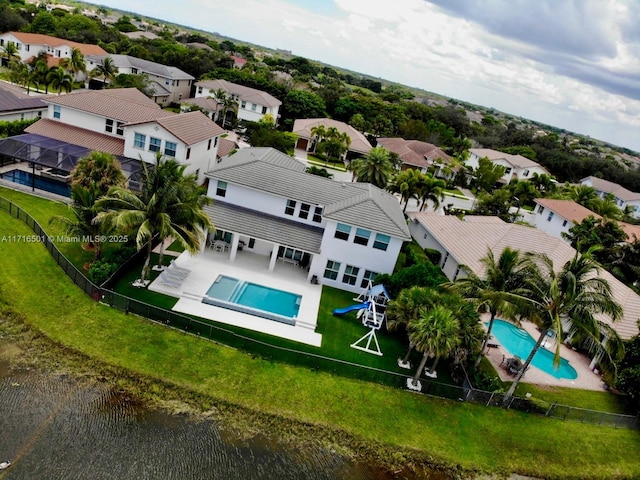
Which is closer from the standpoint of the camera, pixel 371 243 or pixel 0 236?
pixel 0 236

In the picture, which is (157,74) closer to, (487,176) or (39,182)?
(39,182)

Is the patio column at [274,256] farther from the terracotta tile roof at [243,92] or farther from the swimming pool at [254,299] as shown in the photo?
the terracotta tile roof at [243,92]

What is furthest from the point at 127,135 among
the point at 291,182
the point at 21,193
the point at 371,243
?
A: the point at 371,243

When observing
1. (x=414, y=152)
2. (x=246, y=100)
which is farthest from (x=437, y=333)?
(x=246, y=100)

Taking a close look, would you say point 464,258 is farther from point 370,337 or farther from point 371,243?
point 370,337

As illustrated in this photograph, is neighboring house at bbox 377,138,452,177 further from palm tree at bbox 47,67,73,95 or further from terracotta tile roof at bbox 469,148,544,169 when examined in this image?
palm tree at bbox 47,67,73,95

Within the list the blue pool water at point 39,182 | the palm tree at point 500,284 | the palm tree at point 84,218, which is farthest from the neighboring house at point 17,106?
the palm tree at point 500,284

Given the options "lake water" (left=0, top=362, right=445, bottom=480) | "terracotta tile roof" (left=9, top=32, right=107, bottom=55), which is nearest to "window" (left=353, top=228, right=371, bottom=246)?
"lake water" (left=0, top=362, right=445, bottom=480)
